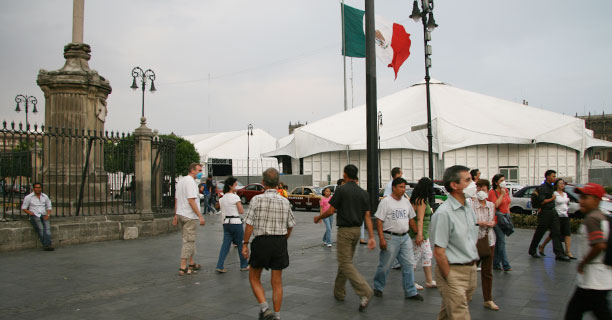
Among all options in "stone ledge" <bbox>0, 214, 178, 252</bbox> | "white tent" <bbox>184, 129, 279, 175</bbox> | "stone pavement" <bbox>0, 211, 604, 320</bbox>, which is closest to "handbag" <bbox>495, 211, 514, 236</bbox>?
"stone pavement" <bbox>0, 211, 604, 320</bbox>

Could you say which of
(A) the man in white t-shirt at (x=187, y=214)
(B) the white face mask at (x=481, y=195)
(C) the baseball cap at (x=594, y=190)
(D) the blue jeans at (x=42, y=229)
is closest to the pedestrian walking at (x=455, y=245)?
(C) the baseball cap at (x=594, y=190)

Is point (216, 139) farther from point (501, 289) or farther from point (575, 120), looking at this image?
point (501, 289)

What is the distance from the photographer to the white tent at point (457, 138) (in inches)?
1490

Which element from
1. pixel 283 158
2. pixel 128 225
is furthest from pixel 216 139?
pixel 128 225

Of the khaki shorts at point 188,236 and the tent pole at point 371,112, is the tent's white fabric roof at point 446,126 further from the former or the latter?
the khaki shorts at point 188,236

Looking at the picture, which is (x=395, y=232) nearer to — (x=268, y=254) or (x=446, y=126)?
(x=268, y=254)

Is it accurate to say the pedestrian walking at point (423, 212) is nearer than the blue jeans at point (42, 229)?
Yes

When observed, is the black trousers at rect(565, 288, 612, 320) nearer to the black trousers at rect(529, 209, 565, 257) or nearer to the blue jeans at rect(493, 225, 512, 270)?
the blue jeans at rect(493, 225, 512, 270)

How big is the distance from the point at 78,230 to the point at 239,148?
66712 millimetres

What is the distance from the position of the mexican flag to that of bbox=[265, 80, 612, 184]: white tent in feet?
63.4

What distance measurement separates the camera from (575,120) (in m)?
39.8

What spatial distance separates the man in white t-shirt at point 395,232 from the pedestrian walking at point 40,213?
7.36 meters

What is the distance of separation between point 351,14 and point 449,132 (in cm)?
2220

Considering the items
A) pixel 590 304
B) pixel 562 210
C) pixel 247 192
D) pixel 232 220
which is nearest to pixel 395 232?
pixel 590 304
